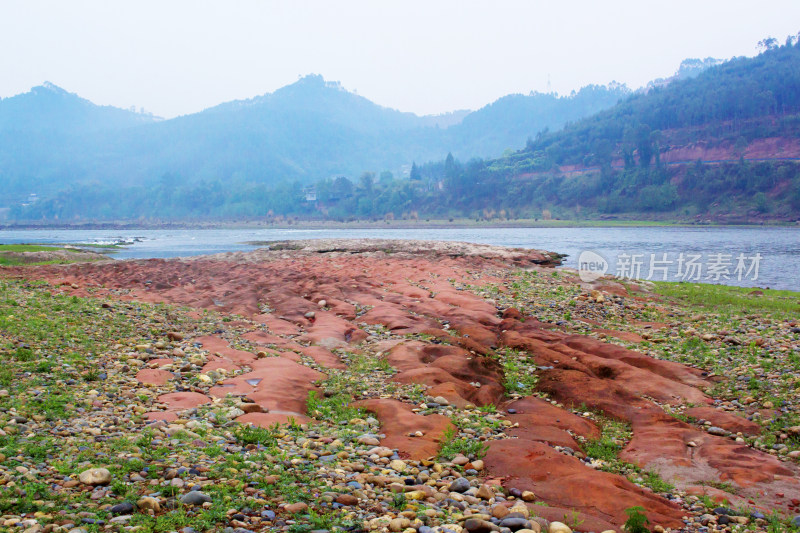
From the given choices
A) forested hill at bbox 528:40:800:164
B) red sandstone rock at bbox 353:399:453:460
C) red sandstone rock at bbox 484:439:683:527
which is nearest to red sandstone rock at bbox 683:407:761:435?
red sandstone rock at bbox 484:439:683:527

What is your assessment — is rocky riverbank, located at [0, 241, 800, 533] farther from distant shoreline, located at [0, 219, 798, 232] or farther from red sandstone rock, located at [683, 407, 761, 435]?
distant shoreline, located at [0, 219, 798, 232]

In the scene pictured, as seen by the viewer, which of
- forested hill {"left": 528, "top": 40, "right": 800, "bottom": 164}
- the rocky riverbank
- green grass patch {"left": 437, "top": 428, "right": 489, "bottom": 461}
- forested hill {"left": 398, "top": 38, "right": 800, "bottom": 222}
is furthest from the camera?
forested hill {"left": 528, "top": 40, "right": 800, "bottom": 164}

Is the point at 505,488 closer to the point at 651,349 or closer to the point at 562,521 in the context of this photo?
the point at 562,521

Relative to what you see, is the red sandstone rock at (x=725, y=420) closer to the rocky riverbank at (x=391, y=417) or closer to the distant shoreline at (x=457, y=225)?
the rocky riverbank at (x=391, y=417)

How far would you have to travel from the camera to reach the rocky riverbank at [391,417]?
5887 mm

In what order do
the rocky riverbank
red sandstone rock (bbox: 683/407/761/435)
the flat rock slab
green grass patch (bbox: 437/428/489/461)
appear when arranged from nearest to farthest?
the rocky riverbank → green grass patch (bbox: 437/428/489/461) → the flat rock slab → red sandstone rock (bbox: 683/407/761/435)

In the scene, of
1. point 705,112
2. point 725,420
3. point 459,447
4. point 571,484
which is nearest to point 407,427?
point 459,447

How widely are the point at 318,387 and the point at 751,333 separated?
11.5 metres

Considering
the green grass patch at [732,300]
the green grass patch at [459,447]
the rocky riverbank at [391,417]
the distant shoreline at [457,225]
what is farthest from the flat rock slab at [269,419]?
the distant shoreline at [457,225]

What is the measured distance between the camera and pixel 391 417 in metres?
8.95

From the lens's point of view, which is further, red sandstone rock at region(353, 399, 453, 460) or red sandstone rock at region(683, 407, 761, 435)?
red sandstone rock at region(683, 407, 761, 435)

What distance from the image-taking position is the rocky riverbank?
5.89 metres

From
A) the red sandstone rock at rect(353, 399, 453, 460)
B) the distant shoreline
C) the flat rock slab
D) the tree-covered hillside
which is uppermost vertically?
the tree-covered hillside

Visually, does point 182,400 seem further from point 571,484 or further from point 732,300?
point 732,300
